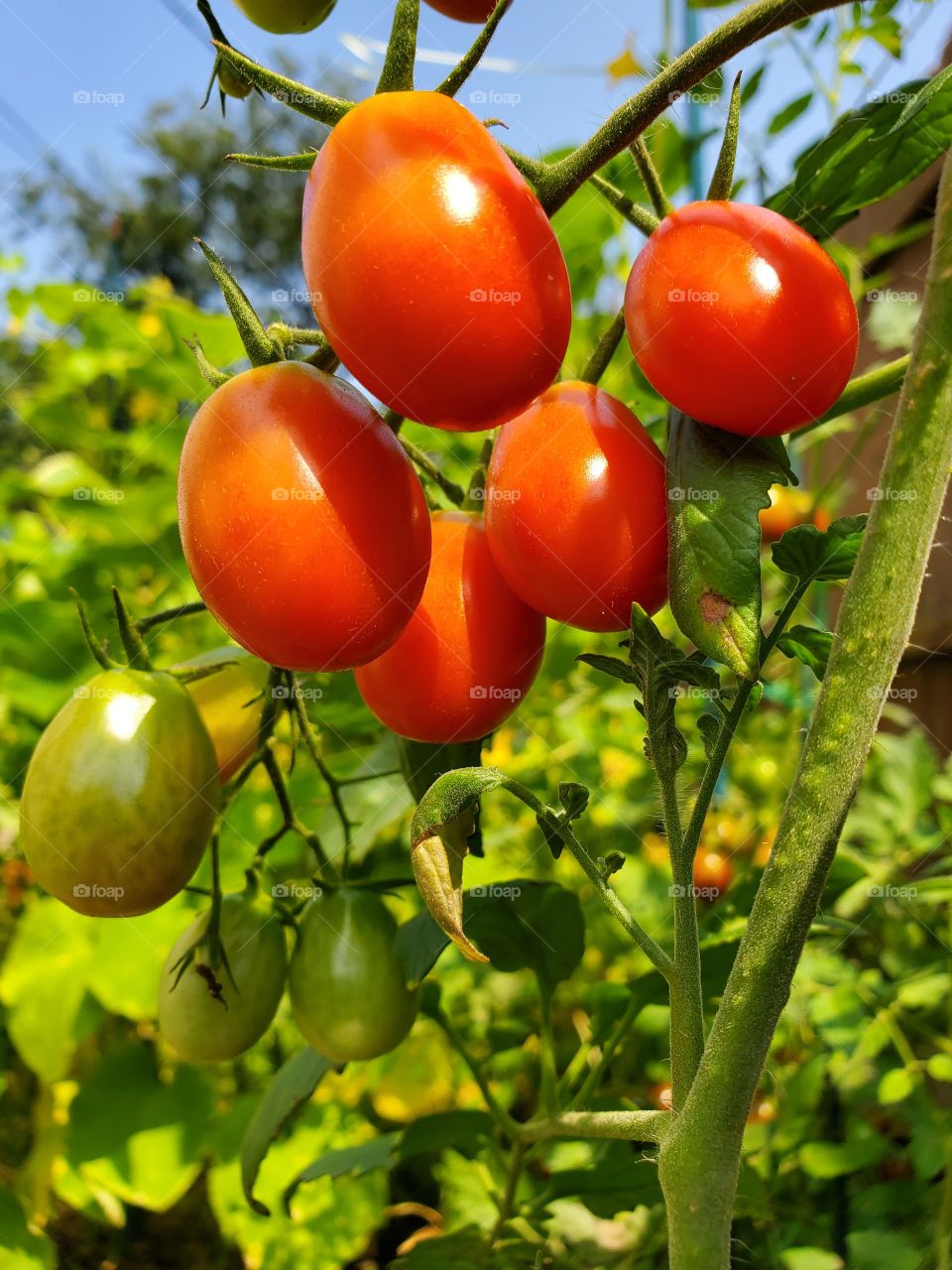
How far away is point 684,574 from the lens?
0.31m

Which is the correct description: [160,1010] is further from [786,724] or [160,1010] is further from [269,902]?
[786,724]

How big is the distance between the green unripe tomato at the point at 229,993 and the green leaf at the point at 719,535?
316mm

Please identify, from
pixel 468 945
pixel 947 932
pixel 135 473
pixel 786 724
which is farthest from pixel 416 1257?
pixel 135 473

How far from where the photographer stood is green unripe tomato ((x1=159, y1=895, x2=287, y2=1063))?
1.65 ft

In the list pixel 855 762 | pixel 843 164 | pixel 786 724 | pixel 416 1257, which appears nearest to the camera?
pixel 855 762

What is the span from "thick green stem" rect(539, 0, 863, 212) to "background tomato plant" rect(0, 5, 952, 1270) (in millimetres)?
229

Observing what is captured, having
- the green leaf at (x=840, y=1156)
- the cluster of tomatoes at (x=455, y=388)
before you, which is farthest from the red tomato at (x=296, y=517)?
the green leaf at (x=840, y=1156)

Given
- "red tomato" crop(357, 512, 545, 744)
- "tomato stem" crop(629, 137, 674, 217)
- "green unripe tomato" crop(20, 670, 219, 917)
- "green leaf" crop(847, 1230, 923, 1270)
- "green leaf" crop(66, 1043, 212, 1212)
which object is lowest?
"green leaf" crop(66, 1043, 212, 1212)

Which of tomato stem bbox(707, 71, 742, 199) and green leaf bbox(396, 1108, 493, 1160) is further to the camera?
green leaf bbox(396, 1108, 493, 1160)

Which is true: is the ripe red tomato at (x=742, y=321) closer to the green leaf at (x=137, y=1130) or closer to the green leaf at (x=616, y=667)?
the green leaf at (x=616, y=667)

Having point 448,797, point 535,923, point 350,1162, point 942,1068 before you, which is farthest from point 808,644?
point 350,1162

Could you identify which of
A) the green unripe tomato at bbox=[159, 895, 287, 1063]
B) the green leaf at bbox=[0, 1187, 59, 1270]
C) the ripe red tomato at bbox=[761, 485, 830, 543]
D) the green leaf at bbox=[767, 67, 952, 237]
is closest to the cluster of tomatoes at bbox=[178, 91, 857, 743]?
the green leaf at bbox=[767, 67, 952, 237]

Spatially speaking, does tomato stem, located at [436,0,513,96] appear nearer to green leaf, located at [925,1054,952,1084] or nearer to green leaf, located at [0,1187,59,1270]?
green leaf, located at [925,1054,952,1084]

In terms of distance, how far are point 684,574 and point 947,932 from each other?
1.94 ft
